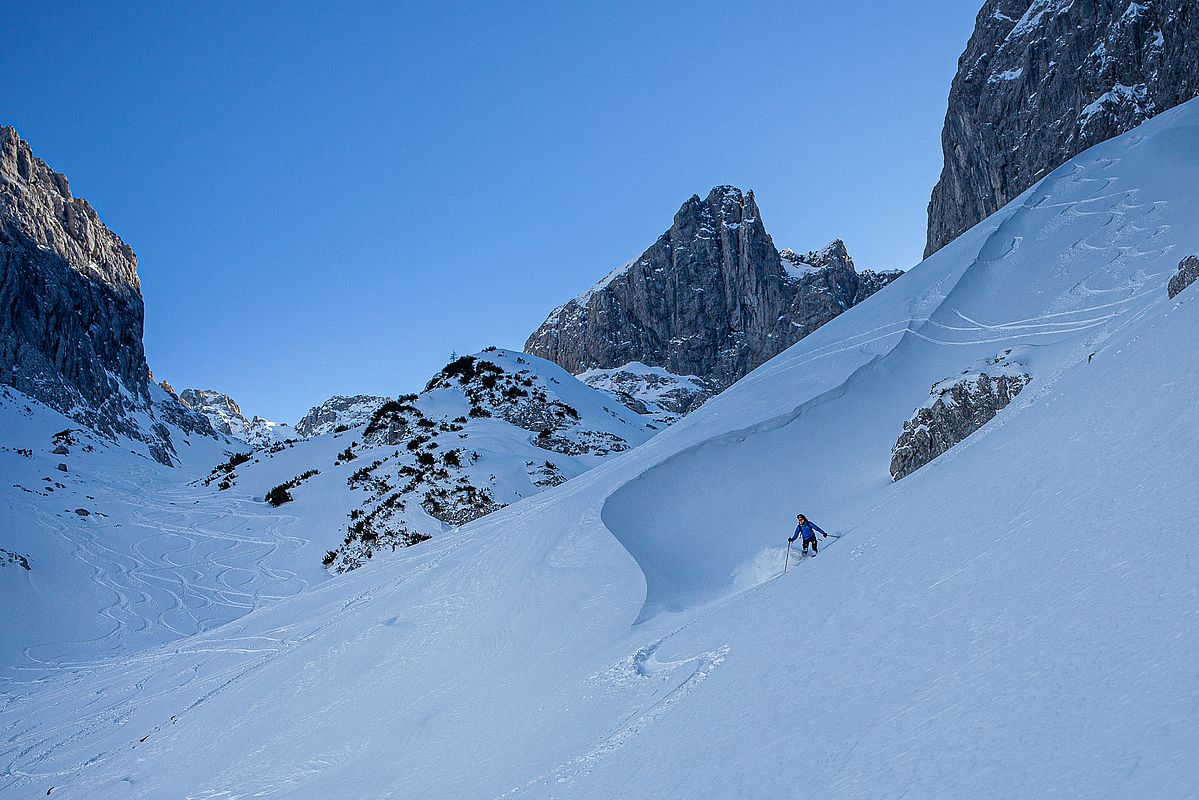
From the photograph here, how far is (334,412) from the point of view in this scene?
14425 cm

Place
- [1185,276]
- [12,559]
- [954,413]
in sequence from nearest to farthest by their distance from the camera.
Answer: [1185,276], [954,413], [12,559]

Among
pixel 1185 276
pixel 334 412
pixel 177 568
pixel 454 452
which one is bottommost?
pixel 1185 276

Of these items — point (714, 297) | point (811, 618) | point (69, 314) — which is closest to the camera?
point (811, 618)

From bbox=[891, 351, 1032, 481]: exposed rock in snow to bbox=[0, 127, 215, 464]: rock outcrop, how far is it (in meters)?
64.8

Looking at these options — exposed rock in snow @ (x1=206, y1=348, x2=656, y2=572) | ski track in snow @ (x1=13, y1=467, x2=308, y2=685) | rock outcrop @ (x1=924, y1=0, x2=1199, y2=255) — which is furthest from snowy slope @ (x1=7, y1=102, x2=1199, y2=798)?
rock outcrop @ (x1=924, y1=0, x2=1199, y2=255)

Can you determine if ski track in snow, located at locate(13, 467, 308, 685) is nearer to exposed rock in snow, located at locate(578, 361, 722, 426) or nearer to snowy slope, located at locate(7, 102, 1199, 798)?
snowy slope, located at locate(7, 102, 1199, 798)

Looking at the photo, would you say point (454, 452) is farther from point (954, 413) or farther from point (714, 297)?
point (714, 297)

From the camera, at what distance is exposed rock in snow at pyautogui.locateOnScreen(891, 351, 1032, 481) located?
10.2 metres

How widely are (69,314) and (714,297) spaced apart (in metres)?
86.4

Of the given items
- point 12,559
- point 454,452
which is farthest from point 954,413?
point 12,559

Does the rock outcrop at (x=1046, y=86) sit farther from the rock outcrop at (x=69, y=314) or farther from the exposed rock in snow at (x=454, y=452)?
the rock outcrop at (x=69, y=314)

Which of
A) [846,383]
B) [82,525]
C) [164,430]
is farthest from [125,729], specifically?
[164,430]

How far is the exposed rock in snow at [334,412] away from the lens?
5285 inches

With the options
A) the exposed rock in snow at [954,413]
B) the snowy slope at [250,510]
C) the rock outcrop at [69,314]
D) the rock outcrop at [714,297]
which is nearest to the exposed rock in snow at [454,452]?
the snowy slope at [250,510]
